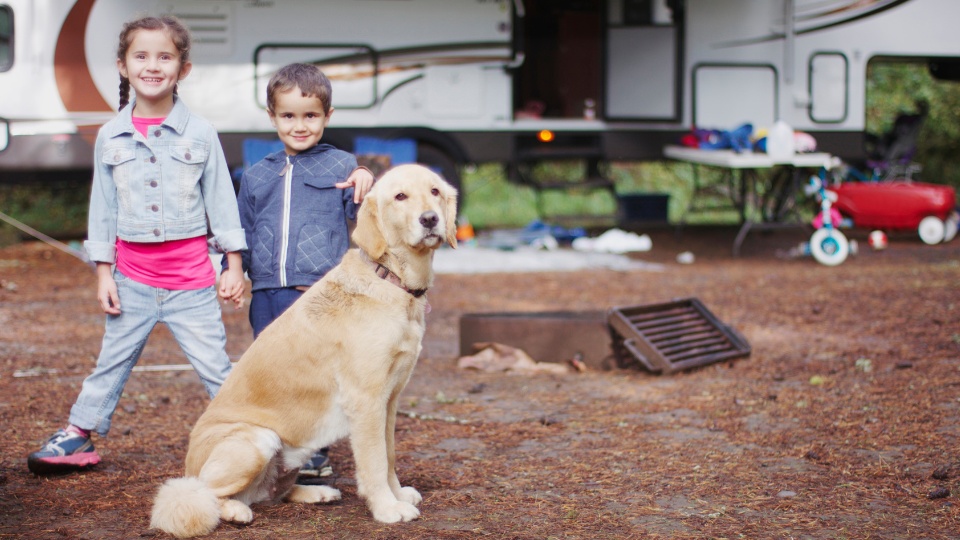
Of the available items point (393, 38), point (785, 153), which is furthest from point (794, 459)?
point (393, 38)

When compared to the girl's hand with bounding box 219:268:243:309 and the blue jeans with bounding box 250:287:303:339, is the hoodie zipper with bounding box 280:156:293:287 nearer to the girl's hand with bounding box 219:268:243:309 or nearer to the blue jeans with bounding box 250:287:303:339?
the blue jeans with bounding box 250:287:303:339

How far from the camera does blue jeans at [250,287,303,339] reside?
3.95 meters

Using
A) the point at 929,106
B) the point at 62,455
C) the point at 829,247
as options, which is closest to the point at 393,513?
the point at 62,455

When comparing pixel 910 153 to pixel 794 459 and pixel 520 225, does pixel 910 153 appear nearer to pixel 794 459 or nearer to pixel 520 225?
pixel 520 225

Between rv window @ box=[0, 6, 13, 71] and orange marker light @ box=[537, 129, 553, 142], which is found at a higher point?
rv window @ box=[0, 6, 13, 71]

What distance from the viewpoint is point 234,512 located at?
3.36 metres

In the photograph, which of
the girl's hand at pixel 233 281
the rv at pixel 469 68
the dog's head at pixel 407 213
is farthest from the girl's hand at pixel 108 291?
the rv at pixel 469 68

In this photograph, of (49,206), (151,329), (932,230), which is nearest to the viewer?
(151,329)

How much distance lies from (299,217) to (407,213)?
74 centimetres

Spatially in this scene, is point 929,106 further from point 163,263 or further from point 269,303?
point 163,263

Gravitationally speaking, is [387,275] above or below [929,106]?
below

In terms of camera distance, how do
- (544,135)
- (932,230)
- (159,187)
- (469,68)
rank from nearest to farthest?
(159,187)
(469,68)
(544,135)
(932,230)

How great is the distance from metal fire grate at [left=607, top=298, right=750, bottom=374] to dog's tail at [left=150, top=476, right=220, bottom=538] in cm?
313

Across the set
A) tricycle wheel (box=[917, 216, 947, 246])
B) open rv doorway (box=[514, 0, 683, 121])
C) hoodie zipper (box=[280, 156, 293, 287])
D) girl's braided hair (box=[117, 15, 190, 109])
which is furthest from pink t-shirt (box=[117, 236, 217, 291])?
tricycle wheel (box=[917, 216, 947, 246])
